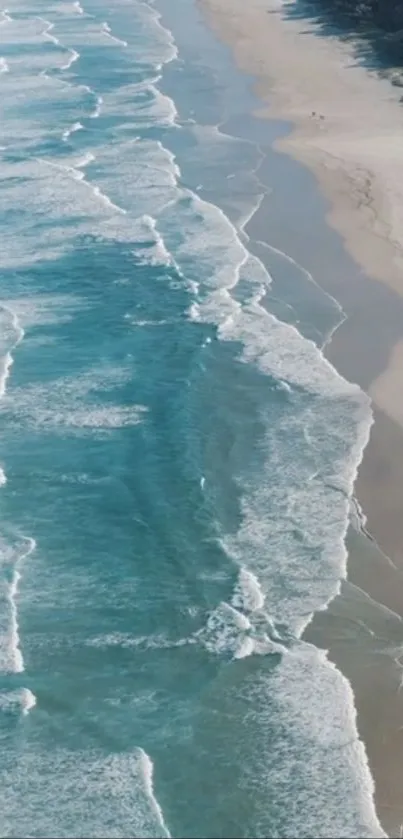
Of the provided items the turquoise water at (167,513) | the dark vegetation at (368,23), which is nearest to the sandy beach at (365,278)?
the turquoise water at (167,513)

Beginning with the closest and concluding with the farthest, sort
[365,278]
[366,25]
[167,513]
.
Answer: [167,513]
[365,278]
[366,25]

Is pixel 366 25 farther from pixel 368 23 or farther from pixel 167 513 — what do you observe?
pixel 167 513

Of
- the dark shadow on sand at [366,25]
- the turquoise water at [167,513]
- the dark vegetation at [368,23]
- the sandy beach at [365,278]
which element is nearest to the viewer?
the turquoise water at [167,513]

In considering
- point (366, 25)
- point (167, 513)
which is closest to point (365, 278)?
point (167, 513)

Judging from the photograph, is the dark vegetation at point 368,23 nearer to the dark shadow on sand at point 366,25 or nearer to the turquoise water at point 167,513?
the dark shadow on sand at point 366,25

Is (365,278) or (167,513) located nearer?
(167,513)

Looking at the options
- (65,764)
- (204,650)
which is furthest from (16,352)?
(65,764)

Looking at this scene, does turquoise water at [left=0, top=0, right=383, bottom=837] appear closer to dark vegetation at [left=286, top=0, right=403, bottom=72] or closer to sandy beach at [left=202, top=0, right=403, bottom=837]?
sandy beach at [left=202, top=0, right=403, bottom=837]

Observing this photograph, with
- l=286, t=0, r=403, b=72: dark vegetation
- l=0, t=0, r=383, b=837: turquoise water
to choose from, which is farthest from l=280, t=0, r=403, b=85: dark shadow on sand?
l=0, t=0, r=383, b=837: turquoise water
